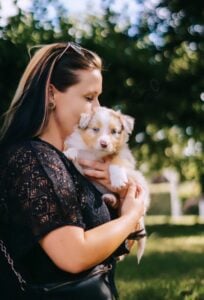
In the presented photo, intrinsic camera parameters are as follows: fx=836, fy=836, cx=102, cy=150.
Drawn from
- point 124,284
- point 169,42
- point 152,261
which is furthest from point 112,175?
point 169,42

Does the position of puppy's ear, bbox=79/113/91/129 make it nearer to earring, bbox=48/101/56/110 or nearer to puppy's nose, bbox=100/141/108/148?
puppy's nose, bbox=100/141/108/148

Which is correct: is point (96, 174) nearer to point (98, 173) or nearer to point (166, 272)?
point (98, 173)

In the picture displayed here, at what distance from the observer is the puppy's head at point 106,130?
436cm

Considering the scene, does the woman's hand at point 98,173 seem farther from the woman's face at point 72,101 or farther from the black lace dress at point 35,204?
the black lace dress at point 35,204

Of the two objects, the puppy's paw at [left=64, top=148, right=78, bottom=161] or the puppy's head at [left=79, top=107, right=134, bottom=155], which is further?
the puppy's head at [left=79, top=107, right=134, bottom=155]

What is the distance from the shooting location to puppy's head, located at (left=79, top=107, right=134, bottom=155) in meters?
4.36

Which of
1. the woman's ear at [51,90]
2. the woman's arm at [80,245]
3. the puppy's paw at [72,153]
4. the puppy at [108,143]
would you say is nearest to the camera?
the woman's arm at [80,245]

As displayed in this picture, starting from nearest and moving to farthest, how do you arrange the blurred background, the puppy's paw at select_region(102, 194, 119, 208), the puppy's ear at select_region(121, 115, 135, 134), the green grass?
the puppy's paw at select_region(102, 194, 119, 208) < the puppy's ear at select_region(121, 115, 135, 134) < the green grass < the blurred background

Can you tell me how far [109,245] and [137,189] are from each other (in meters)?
0.72

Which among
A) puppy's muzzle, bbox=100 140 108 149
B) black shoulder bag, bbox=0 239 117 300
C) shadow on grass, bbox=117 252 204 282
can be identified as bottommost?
shadow on grass, bbox=117 252 204 282

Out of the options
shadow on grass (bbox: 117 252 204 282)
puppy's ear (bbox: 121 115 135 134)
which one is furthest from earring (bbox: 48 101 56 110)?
shadow on grass (bbox: 117 252 204 282)

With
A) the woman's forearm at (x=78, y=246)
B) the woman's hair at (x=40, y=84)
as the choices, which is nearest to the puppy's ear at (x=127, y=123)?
the woman's hair at (x=40, y=84)

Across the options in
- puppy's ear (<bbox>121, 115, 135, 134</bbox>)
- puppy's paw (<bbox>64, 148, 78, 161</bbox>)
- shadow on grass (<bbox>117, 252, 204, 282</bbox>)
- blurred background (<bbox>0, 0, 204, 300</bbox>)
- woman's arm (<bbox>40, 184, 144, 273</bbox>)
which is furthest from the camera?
blurred background (<bbox>0, 0, 204, 300</bbox>)

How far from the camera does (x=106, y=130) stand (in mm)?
4535
